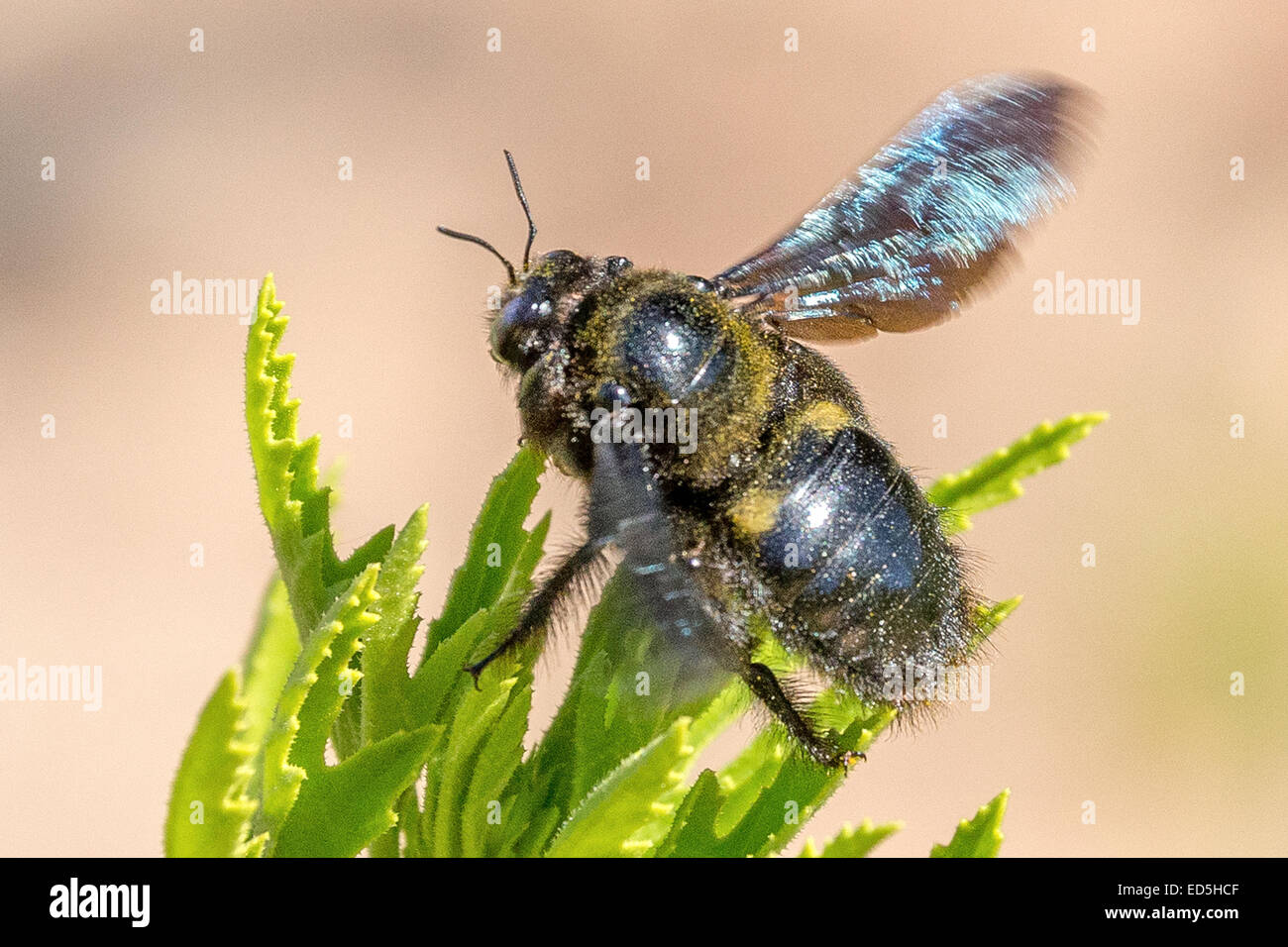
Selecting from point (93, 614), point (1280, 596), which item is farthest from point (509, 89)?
point (1280, 596)

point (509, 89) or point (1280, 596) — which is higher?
point (509, 89)

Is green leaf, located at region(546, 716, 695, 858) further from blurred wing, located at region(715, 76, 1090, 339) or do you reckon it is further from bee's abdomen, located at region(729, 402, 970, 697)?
blurred wing, located at region(715, 76, 1090, 339)

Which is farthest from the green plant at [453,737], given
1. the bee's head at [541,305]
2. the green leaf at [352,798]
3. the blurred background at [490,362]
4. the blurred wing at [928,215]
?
the blurred background at [490,362]

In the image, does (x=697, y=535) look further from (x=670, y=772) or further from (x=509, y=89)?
(x=509, y=89)

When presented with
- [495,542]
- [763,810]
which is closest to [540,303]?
[495,542]

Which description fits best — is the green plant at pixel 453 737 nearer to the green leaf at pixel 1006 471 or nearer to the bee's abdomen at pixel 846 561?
the bee's abdomen at pixel 846 561

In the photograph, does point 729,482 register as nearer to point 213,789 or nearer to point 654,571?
point 654,571
